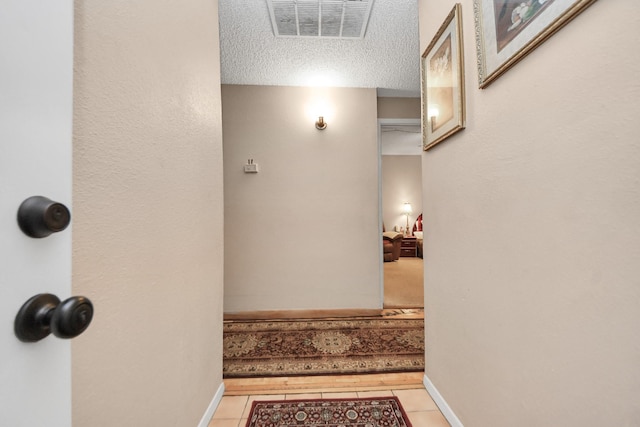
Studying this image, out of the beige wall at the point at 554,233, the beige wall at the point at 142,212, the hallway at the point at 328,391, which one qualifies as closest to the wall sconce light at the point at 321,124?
the beige wall at the point at 142,212

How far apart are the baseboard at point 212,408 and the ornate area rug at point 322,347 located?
225 mm

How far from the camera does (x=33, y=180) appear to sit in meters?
0.35

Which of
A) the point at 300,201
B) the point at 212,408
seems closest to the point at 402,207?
the point at 300,201

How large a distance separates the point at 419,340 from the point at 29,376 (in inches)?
93.7

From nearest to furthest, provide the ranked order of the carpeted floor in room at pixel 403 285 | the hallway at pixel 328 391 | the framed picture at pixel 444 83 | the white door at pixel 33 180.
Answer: the white door at pixel 33 180
the framed picture at pixel 444 83
the hallway at pixel 328 391
the carpeted floor in room at pixel 403 285

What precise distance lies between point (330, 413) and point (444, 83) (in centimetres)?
194

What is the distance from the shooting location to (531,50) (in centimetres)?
78

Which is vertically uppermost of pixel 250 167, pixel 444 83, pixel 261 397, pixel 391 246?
pixel 444 83

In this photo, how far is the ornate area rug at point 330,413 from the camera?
1.32 m

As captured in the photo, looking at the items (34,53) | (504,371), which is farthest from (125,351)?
(504,371)

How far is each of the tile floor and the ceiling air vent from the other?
103 inches

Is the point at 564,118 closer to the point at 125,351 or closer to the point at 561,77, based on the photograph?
the point at 561,77

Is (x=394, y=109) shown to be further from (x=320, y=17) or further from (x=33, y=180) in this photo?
(x=33, y=180)

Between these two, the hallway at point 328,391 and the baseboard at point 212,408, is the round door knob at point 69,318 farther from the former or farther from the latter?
the hallway at point 328,391
